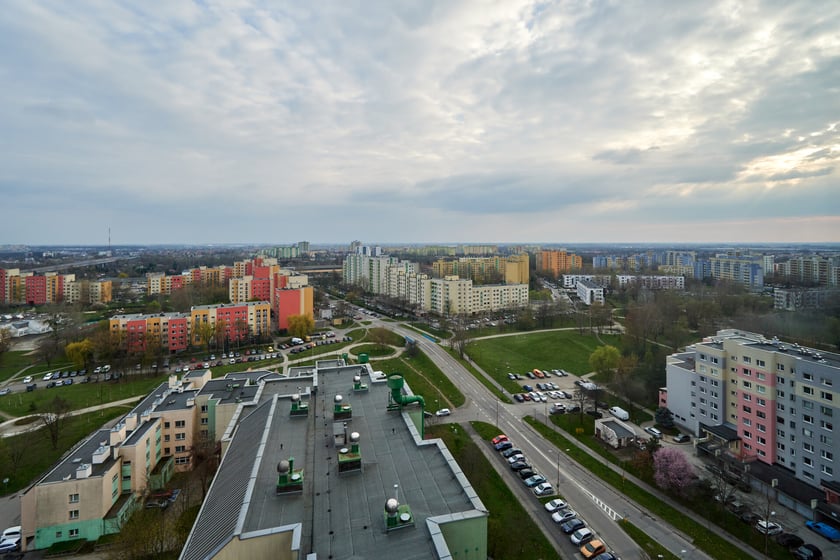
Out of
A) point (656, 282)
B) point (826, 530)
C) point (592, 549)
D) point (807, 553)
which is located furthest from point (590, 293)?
point (592, 549)

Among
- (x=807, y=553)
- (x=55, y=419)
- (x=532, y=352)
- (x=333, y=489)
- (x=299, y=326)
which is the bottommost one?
(x=807, y=553)

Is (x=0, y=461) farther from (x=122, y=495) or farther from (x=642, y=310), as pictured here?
(x=642, y=310)

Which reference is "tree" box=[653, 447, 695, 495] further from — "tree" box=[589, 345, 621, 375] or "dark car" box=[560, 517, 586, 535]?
"tree" box=[589, 345, 621, 375]

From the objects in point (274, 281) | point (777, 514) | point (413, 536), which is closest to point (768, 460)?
point (777, 514)

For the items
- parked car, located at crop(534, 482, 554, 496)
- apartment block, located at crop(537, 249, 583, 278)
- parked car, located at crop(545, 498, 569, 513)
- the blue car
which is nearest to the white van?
the blue car

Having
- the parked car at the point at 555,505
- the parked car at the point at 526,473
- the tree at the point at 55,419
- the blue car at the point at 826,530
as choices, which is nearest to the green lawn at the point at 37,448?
the tree at the point at 55,419

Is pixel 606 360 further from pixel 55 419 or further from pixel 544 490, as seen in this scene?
pixel 55 419
